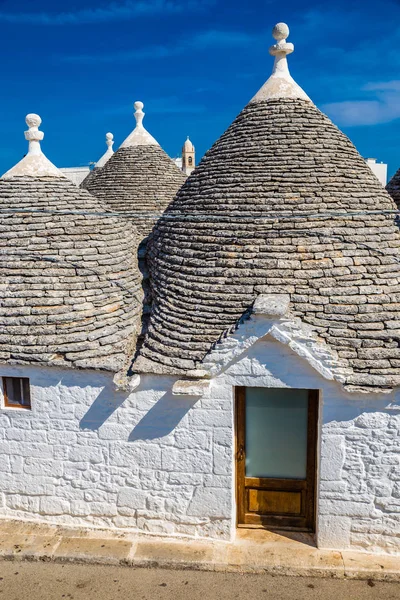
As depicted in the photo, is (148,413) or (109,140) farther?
(109,140)

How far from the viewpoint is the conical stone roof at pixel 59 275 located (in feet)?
23.8

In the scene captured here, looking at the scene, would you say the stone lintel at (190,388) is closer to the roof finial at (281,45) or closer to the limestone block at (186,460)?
the limestone block at (186,460)

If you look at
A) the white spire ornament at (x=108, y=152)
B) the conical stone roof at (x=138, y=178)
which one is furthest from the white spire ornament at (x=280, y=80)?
the white spire ornament at (x=108, y=152)

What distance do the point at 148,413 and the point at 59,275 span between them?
7.65 ft

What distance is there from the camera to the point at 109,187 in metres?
13.6

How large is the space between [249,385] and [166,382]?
3.43ft

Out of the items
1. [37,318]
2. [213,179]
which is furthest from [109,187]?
[37,318]

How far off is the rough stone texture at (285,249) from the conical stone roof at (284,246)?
0.02 metres

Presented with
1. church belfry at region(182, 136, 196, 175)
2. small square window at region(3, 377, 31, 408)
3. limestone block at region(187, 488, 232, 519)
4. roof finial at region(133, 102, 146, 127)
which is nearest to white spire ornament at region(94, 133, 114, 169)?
roof finial at region(133, 102, 146, 127)

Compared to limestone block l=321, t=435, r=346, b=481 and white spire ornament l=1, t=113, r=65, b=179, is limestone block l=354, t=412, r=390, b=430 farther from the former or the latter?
white spire ornament l=1, t=113, r=65, b=179

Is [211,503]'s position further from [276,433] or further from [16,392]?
[16,392]

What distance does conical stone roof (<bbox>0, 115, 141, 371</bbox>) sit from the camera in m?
7.25

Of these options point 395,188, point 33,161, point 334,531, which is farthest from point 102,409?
point 395,188

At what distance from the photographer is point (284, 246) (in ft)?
23.7
